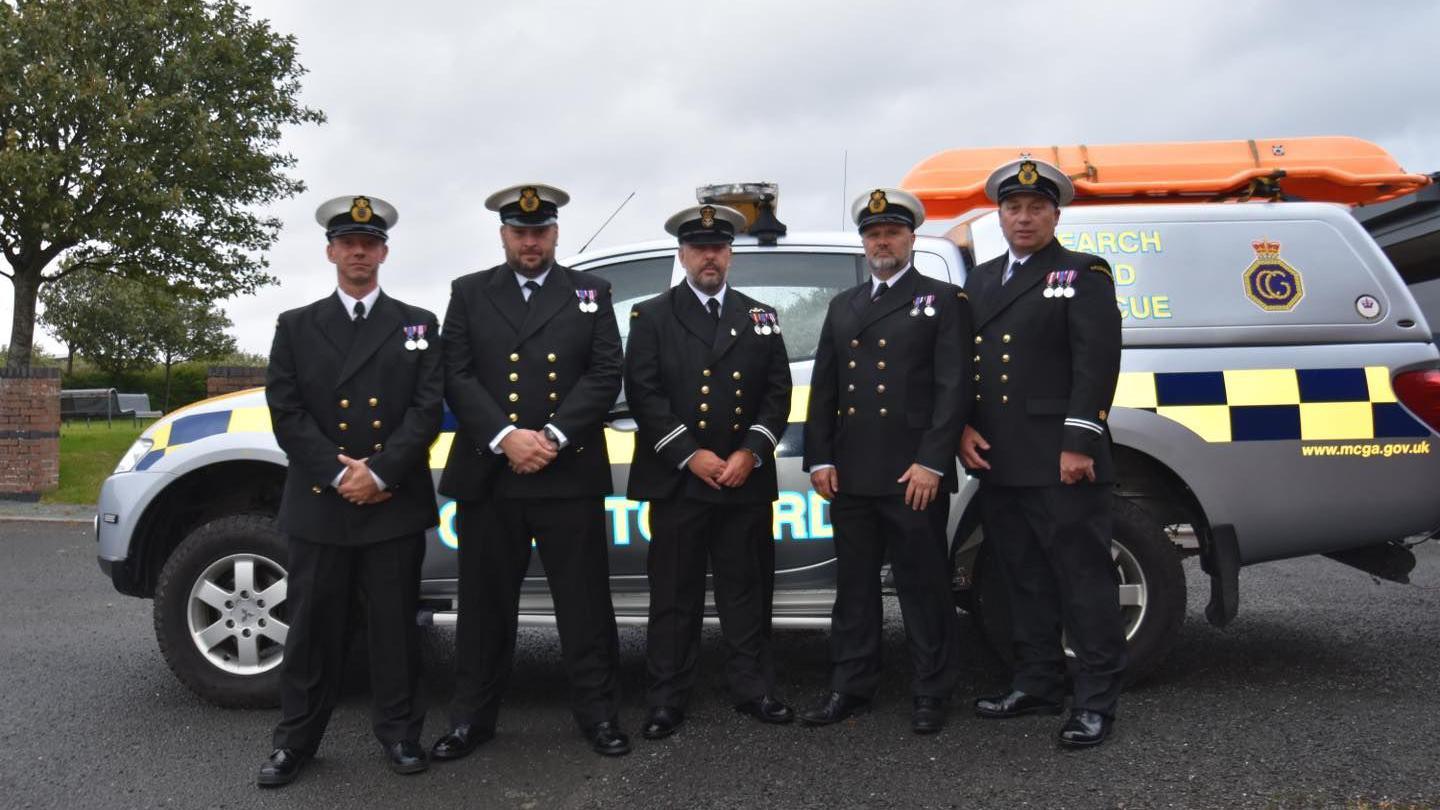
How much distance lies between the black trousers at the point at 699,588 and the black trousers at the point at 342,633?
0.80m

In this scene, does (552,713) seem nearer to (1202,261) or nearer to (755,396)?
(755,396)

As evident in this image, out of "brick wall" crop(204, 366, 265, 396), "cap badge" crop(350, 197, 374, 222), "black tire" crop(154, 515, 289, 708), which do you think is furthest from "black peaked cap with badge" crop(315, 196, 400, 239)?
"brick wall" crop(204, 366, 265, 396)

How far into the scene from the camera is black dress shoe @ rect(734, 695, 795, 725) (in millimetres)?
3904

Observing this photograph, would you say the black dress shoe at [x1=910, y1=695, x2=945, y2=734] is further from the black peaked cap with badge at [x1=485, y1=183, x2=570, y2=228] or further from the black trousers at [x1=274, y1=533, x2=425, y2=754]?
the black peaked cap with badge at [x1=485, y1=183, x2=570, y2=228]

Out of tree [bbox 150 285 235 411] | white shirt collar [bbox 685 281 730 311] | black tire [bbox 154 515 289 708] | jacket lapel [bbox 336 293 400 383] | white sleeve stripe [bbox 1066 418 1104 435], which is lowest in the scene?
black tire [bbox 154 515 289 708]

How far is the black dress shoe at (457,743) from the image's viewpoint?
3623 millimetres

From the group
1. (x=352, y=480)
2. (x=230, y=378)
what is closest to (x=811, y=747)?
(x=352, y=480)

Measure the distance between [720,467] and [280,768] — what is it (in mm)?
1644

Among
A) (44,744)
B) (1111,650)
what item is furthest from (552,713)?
(1111,650)

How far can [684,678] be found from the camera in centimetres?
390

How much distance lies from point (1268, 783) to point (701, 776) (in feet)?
5.46

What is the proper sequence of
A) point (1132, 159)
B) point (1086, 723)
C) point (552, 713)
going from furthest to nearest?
point (1132, 159), point (552, 713), point (1086, 723)

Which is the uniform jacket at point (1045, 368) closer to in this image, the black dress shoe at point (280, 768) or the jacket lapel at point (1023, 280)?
the jacket lapel at point (1023, 280)

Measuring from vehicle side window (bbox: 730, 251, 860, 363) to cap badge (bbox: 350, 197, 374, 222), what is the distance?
141 centimetres
